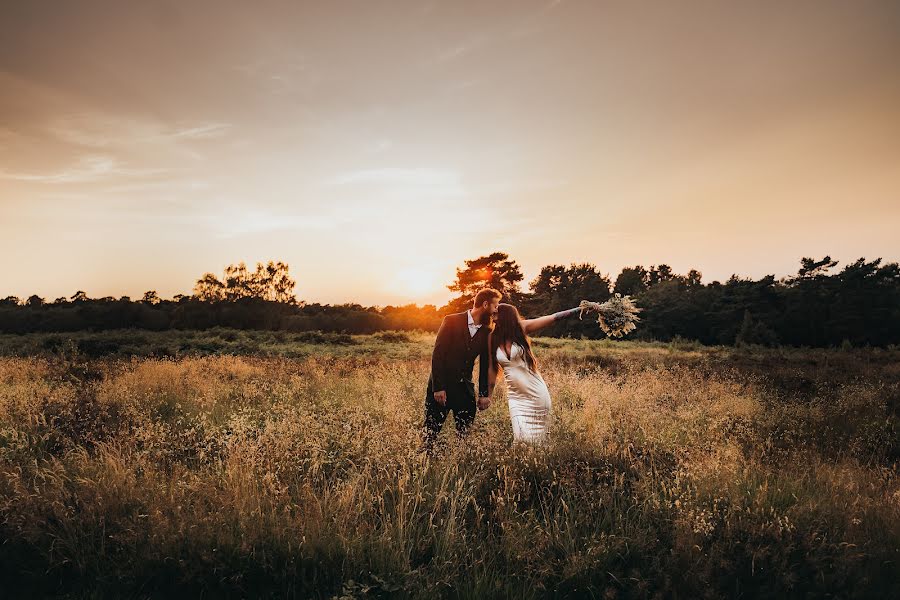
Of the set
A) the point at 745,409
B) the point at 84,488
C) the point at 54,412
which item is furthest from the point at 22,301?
the point at 745,409

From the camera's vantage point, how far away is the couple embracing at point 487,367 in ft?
17.8

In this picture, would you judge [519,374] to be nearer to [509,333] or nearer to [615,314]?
[509,333]

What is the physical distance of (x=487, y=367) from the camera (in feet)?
19.0

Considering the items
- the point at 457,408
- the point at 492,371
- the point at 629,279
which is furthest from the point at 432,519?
the point at 629,279

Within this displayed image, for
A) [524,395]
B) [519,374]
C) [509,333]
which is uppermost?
[509,333]

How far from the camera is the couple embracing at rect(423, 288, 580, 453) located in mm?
5438

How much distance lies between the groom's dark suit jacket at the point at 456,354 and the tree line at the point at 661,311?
104 ft

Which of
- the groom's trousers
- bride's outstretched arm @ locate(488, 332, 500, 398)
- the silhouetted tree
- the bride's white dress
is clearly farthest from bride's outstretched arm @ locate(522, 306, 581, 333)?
the silhouetted tree

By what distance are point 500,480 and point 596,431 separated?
1.88 m

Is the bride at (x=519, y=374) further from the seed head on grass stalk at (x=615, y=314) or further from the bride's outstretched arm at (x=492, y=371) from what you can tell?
the seed head on grass stalk at (x=615, y=314)

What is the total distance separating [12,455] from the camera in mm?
4762

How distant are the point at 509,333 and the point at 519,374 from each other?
503 mm

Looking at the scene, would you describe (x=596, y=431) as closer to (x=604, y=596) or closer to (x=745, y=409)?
(x=604, y=596)

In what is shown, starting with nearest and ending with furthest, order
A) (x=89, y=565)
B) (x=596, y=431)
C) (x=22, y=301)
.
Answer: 1. (x=89, y=565)
2. (x=596, y=431)
3. (x=22, y=301)
